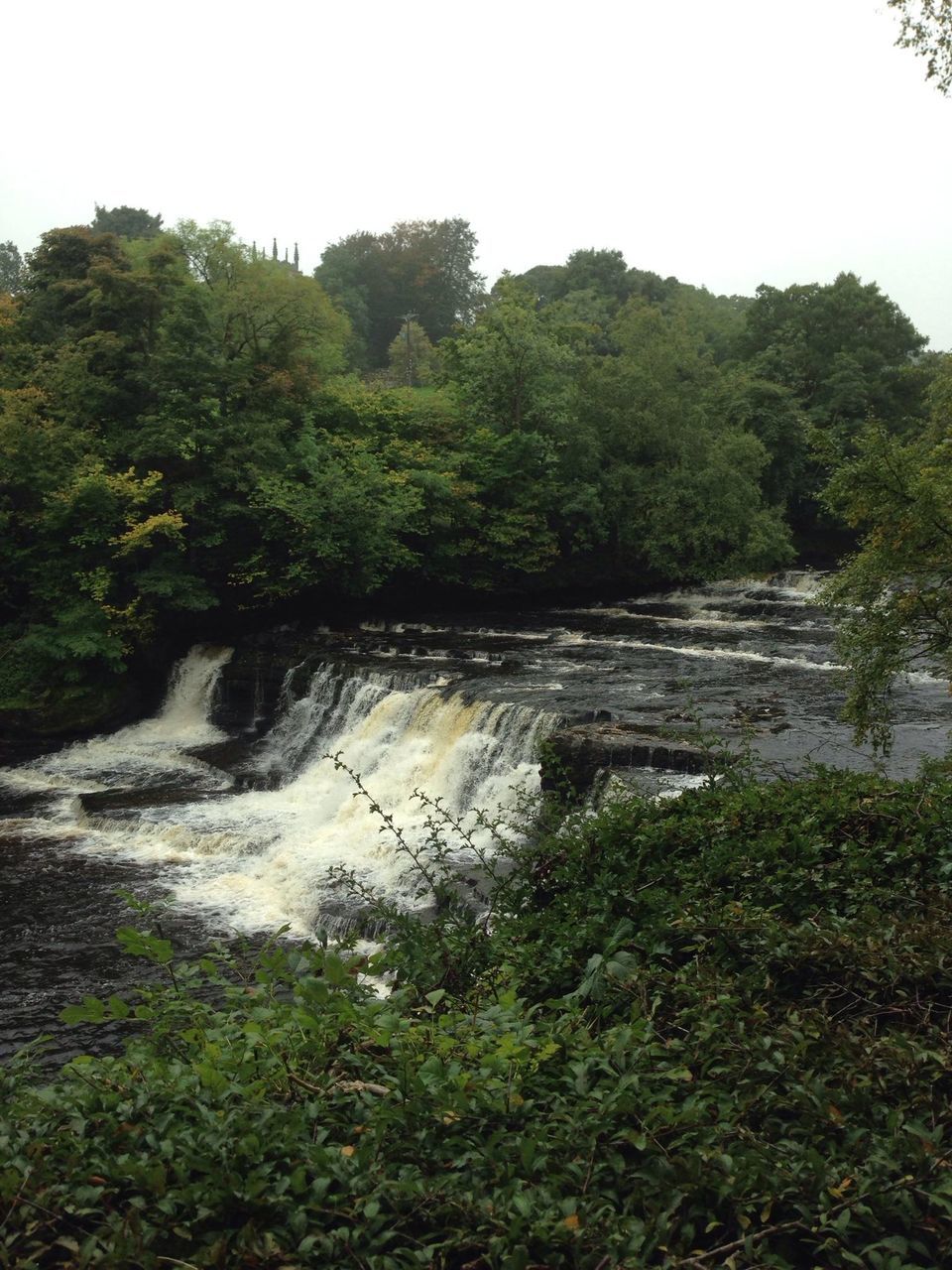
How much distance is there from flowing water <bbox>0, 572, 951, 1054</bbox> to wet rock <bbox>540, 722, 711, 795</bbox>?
0.44 m

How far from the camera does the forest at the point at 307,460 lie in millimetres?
19938

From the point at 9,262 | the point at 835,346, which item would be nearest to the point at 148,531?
the point at 835,346

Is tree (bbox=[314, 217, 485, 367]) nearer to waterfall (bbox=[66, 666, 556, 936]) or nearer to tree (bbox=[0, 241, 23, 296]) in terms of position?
tree (bbox=[0, 241, 23, 296])

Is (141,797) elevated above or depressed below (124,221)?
below

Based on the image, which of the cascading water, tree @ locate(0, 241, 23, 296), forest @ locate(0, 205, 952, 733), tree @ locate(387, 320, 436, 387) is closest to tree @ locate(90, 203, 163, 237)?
tree @ locate(0, 241, 23, 296)

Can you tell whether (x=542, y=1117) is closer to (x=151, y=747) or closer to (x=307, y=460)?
(x=151, y=747)

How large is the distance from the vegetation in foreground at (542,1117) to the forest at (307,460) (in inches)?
520

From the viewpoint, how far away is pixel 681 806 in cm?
577

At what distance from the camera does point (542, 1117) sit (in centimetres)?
309

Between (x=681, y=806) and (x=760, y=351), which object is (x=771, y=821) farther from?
(x=760, y=351)

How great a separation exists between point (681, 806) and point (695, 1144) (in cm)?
297

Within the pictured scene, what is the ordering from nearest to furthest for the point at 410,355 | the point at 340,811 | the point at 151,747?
the point at 340,811, the point at 151,747, the point at 410,355

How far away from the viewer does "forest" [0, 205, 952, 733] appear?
1994 cm

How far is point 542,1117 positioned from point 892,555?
7.88 m
